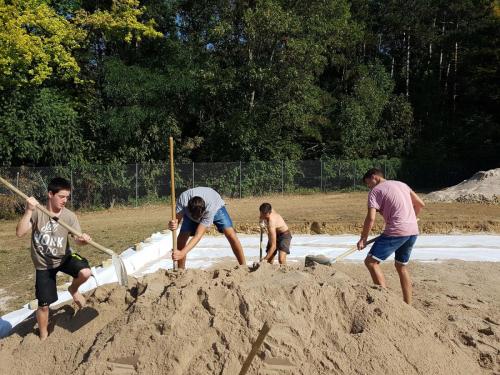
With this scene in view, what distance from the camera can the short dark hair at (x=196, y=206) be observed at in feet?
17.0

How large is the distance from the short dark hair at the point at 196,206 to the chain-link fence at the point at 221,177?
13183 millimetres

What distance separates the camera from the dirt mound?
125 inches

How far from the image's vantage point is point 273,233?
625 cm

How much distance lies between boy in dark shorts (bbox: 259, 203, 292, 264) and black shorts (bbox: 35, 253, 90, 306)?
103 inches

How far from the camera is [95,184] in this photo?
18.9 metres

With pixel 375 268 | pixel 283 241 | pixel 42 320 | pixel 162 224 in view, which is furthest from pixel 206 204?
pixel 162 224

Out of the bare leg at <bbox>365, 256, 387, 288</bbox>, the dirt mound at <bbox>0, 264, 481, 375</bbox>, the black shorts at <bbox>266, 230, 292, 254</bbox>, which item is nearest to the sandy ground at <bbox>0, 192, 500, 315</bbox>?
the dirt mound at <bbox>0, 264, 481, 375</bbox>

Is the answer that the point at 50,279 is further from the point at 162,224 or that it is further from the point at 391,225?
the point at 162,224

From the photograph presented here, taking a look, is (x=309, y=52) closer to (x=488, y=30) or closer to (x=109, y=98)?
(x=109, y=98)

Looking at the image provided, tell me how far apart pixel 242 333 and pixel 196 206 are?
2.11 meters

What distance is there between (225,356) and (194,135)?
2189cm

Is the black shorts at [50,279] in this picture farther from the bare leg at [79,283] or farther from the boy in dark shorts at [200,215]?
the boy in dark shorts at [200,215]

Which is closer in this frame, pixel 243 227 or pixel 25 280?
pixel 25 280


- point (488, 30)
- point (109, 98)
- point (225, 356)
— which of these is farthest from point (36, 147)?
point (488, 30)
